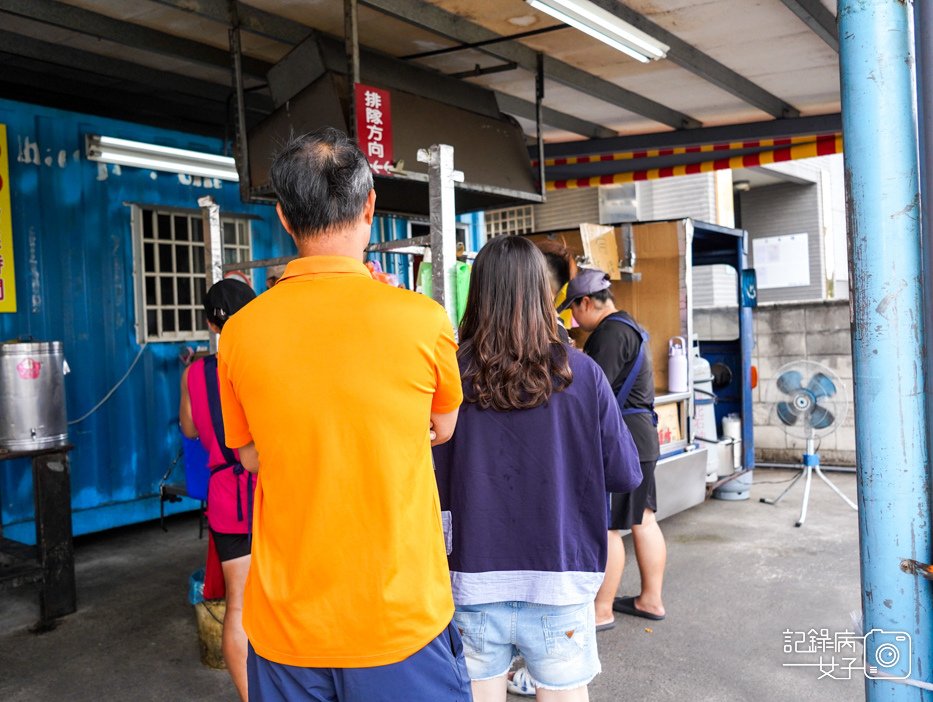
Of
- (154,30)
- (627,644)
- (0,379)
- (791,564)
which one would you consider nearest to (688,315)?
(791,564)

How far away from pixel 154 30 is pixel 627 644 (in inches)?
197

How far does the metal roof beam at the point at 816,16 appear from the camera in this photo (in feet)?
17.0

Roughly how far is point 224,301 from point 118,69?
394 cm

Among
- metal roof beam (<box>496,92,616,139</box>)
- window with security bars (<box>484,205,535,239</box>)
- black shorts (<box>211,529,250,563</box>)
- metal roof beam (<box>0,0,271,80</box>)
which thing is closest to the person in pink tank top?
black shorts (<box>211,529,250,563</box>)

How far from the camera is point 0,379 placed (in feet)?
15.8

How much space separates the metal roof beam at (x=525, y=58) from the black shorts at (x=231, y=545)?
10.6 ft

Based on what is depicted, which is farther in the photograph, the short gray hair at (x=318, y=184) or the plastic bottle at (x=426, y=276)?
the plastic bottle at (x=426, y=276)

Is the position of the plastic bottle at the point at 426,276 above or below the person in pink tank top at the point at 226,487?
above

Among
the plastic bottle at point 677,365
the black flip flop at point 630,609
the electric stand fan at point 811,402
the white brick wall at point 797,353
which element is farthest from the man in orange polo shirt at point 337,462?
the white brick wall at point 797,353

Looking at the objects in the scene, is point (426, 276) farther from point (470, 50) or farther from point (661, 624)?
point (470, 50)

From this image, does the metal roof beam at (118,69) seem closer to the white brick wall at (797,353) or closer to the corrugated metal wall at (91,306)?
the corrugated metal wall at (91,306)

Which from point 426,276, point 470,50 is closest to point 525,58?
point 470,50

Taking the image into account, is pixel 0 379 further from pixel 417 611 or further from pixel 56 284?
pixel 417 611

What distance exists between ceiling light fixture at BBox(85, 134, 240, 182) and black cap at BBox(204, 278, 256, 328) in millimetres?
3079
